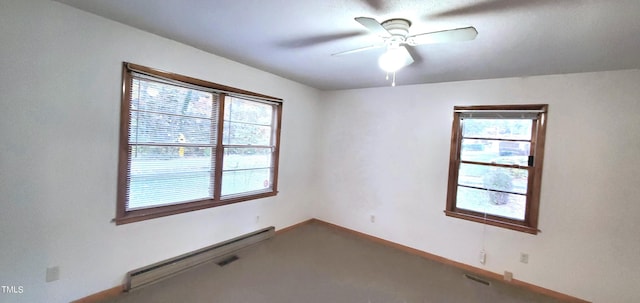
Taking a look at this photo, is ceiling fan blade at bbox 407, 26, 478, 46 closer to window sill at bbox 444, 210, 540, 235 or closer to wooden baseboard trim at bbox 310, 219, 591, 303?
window sill at bbox 444, 210, 540, 235

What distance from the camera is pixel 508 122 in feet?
10.1

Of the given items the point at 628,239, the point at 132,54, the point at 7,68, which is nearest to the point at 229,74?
the point at 132,54

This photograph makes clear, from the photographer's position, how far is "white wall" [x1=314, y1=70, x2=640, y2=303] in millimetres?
2516

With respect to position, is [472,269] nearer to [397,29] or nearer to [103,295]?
[397,29]

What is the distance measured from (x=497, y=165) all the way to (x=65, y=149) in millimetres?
4316

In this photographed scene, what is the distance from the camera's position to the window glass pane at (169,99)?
7.90 feet

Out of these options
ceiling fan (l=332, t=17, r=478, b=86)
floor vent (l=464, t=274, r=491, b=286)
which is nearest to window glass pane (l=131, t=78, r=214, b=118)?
ceiling fan (l=332, t=17, r=478, b=86)

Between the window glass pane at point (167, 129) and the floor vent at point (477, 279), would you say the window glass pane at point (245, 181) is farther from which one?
the floor vent at point (477, 279)

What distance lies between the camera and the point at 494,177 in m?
3.16

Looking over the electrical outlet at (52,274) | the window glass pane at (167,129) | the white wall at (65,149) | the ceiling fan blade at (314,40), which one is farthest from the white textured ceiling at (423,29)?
the electrical outlet at (52,274)

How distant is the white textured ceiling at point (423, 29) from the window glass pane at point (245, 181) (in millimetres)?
1482

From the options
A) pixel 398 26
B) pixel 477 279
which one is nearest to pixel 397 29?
pixel 398 26

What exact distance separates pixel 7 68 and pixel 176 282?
216 centimetres

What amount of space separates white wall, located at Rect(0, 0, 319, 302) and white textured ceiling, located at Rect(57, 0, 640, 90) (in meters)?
0.24
